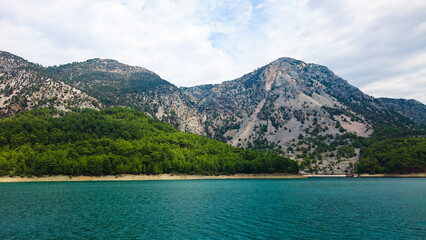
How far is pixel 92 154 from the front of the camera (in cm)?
14500

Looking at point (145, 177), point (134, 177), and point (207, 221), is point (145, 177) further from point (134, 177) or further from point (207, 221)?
point (207, 221)

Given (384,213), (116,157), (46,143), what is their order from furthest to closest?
(46,143)
(116,157)
(384,213)

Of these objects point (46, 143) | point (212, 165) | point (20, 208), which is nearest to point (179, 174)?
point (212, 165)

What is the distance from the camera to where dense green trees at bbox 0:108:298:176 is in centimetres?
12456

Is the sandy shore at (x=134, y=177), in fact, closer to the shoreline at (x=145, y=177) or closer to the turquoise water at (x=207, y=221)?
the shoreline at (x=145, y=177)

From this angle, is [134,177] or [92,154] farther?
[92,154]

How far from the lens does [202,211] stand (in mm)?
50594

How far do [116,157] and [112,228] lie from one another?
360 feet

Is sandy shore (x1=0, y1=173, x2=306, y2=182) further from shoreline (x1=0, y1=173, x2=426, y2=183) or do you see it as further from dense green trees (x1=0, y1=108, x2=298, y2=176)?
dense green trees (x1=0, y1=108, x2=298, y2=176)

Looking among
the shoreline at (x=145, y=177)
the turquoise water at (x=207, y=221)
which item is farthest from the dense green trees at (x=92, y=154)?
the turquoise water at (x=207, y=221)

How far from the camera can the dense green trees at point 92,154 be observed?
409ft

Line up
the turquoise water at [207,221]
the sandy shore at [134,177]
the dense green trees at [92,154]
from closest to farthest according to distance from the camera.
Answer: the turquoise water at [207,221] < the sandy shore at [134,177] < the dense green trees at [92,154]

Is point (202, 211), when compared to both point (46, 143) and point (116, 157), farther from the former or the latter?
point (46, 143)

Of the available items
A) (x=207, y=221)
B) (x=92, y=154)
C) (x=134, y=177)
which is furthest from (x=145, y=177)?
(x=207, y=221)
